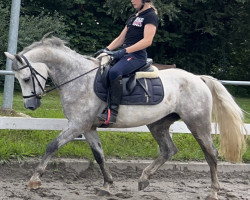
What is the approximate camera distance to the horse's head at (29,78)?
5.83 m

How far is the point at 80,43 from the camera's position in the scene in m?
22.0

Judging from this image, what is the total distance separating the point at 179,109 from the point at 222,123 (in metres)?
0.86

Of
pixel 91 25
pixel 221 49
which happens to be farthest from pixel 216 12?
pixel 91 25

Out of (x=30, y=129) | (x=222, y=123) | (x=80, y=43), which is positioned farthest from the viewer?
(x=80, y=43)

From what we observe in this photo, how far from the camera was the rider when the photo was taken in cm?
609

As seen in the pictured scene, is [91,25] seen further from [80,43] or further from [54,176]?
[54,176]

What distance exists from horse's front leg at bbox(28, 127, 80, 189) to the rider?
444 millimetres

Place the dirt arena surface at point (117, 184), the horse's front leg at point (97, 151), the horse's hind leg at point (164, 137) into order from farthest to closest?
the horse's hind leg at point (164, 137) → the horse's front leg at point (97, 151) → the dirt arena surface at point (117, 184)

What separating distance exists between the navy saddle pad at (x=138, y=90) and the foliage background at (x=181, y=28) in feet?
46.8

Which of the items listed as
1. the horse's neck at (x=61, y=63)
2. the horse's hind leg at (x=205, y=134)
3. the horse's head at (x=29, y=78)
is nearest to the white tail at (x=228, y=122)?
the horse's hind leg at (x=205, y=134)

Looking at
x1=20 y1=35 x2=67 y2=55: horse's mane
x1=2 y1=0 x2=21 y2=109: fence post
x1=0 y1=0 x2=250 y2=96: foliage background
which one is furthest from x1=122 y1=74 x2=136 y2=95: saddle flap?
x1=0 y1=0 x2=250 y2=96: foliage background

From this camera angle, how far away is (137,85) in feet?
20.9

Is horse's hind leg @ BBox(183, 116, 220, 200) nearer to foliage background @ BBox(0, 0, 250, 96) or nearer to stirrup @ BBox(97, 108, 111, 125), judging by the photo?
stirrup @ BBox(97, 108, 111, 125)

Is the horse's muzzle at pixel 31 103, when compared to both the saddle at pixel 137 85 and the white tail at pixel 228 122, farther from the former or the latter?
the white tail at pixel 228 122
